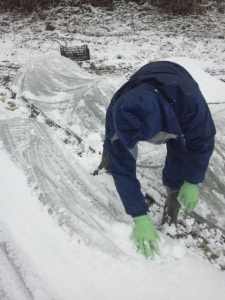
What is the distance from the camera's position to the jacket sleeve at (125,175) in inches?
57.0

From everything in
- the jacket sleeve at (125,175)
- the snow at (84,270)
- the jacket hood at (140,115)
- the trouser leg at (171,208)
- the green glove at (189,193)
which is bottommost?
the snow at (84,270)

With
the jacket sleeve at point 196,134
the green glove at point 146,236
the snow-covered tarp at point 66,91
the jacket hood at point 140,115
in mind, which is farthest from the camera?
the snow-covered tarp at point 66,91

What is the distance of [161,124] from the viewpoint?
48.8 inches

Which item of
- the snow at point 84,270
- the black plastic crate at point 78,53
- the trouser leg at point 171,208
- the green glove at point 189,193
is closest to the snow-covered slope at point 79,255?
the snow at point 84,270

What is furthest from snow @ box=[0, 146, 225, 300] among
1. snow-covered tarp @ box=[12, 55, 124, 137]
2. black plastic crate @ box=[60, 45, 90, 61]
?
black plastic crate @ box=[60, 45, 90, 61]

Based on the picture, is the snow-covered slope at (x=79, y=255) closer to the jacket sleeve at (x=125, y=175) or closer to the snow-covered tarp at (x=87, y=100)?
the jacket sleeve at (x=125, y=175)

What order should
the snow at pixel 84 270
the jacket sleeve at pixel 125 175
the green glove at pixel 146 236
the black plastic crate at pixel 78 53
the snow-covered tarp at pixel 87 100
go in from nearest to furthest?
the jacket sleeve at pixel 125 175 < the snow at pixel 84 270 < the green glove at pixel 146 236 < the snow-covered tarp at pixel 87 100 < the black plastic crate at pixel 78 53

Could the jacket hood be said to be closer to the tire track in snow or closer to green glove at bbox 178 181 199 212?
green glove at bbox 178 181 199 212

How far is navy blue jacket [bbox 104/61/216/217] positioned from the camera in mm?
1152

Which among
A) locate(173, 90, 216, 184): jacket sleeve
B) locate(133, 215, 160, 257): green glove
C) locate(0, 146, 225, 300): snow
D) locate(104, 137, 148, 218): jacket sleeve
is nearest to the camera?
locate(173, 90, 216, 184): jacket sleeve

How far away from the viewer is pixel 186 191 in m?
1.73

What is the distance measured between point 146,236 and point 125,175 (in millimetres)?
485

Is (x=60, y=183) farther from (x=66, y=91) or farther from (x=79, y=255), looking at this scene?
(x=66, y=91)

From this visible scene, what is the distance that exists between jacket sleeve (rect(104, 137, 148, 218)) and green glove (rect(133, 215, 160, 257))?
2.9 inches
